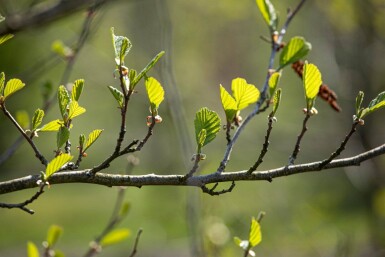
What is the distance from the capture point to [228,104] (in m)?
1.58

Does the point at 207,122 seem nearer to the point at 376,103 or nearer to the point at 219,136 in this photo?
the point at 376,103

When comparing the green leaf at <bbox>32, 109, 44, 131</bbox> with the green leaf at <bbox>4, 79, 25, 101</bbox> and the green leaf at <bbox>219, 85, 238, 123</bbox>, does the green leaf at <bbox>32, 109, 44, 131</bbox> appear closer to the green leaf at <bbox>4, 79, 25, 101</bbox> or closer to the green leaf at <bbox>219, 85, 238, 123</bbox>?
the green leaf at <bbox>4, 79, 25, 101</bbox>

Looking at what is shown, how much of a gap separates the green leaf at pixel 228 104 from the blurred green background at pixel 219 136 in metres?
0.93

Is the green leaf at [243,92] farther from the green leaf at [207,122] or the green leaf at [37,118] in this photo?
the green leaf at [37,118]

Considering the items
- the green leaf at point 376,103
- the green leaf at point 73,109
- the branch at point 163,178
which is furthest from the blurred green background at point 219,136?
the green leaf at point 376,103

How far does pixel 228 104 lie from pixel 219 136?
11118mm

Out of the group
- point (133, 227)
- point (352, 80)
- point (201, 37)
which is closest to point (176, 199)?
point (133, 227)

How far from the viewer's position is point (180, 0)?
940 cm

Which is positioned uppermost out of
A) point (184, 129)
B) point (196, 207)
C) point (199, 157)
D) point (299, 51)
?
point (299, 51)

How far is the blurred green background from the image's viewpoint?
6.46 metres

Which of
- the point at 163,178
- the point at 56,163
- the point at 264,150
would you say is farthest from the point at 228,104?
the point at 56,163

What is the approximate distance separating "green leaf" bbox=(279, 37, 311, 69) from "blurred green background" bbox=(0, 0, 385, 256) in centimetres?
97

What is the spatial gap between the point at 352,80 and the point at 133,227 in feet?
20.0

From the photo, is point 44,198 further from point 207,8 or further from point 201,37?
point 207,8
